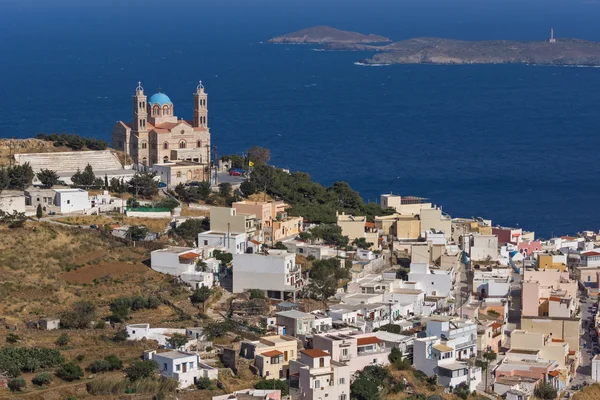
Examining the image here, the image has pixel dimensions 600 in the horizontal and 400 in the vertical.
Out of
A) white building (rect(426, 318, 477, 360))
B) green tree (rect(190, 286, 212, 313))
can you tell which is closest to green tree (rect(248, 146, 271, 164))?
green tree (rect(190, 286, 212, 313))

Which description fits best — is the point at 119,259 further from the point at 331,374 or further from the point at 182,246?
the point at 331,374

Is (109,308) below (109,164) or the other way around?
below

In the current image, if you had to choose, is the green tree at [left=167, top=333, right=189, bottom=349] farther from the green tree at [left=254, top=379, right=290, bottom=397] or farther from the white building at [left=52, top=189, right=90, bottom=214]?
the white building at [left=52, top=189, right=90, bottom=214]

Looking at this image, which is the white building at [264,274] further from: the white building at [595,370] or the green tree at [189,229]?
the white building at [595,370]

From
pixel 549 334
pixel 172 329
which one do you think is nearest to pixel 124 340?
pixel 172 329

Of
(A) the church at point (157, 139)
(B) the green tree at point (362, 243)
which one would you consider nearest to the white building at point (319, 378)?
(B) the green tree at point (362, 243)

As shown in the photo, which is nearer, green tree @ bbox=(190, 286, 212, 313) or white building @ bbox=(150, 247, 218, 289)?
green tree @ bbox=(190, 286, 212, 313)

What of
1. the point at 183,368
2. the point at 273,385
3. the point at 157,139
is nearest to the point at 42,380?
the point at 183,368
